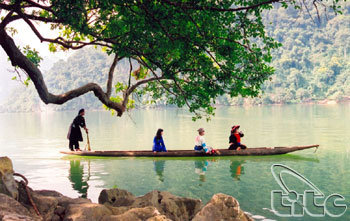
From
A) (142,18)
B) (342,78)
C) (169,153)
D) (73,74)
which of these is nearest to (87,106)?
(73,74)

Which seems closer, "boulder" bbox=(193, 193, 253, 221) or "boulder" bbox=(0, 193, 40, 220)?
"boulder" bbox=(0, 193, 40, 220)

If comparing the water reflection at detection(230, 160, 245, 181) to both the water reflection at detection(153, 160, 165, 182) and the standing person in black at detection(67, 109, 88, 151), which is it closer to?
the water reflection at detection(153, 160, 165, 182)

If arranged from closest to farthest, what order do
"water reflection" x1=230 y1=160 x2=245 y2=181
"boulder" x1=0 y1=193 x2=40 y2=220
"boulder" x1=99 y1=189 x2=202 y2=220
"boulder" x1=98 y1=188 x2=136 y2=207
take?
1. "boulder" x1=0 y1=193 x2=40 y2=220
2. "boulder" x1=99 y1=189 x2=202 y2=220
3. "boulder" x1=98 y1=188 x2=136 y2=207
4. "water reflection" x1=230 y1=160 x2=245 y2=181

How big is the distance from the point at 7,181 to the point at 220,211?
2.68m

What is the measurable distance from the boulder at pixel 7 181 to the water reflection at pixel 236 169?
6.93m

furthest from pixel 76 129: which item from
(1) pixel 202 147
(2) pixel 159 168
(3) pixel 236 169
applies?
(3) pixel 236 169

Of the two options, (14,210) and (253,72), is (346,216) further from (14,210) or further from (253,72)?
(14,210)

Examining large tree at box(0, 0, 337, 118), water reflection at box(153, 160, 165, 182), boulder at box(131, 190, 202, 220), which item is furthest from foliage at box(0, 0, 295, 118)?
water reflection at box(153, 160, 165, 182)

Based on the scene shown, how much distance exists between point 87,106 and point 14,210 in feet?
394

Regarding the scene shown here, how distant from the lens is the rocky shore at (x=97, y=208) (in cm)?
446

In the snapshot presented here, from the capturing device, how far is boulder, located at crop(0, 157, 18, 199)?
493 cm

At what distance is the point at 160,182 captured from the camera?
10812 mm

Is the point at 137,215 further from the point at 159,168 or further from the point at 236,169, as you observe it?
the point at 159,168

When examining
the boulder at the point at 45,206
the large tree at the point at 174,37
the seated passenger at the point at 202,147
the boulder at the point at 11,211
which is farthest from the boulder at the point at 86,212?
the seated passenger at the point at 202,147
